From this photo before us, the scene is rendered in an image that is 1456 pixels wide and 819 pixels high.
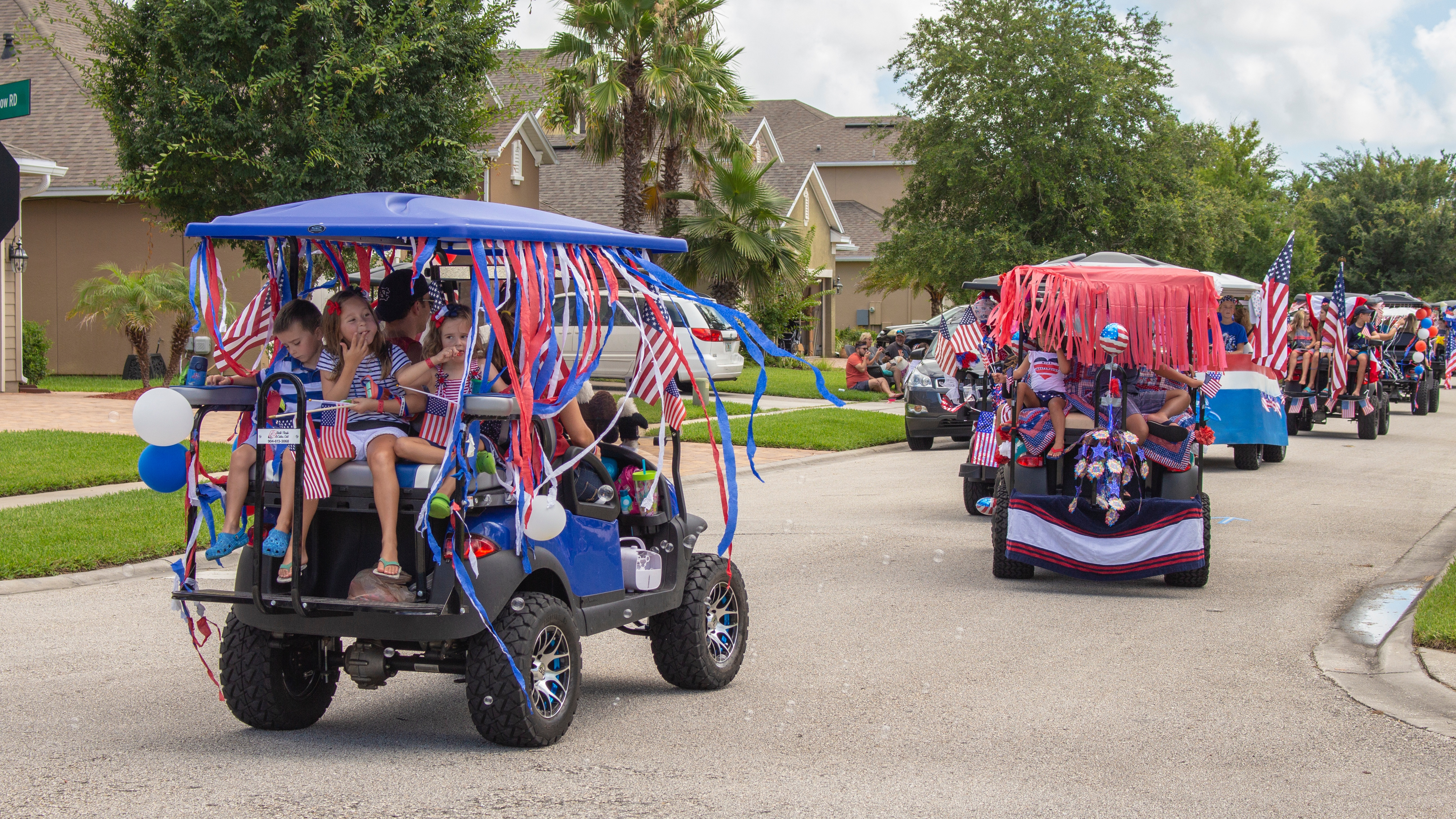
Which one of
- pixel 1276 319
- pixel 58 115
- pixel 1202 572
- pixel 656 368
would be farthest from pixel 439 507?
pixel 58 115

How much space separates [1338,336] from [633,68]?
14428 millimetres

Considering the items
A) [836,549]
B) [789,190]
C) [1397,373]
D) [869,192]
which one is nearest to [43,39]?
[836,549]

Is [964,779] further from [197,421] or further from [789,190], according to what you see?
[789,190]

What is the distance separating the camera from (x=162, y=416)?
5.58 metres

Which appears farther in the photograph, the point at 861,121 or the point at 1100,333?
the point at 861,121

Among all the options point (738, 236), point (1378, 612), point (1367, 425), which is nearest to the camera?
point (1378, 612)

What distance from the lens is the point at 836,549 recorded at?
11.1 meters

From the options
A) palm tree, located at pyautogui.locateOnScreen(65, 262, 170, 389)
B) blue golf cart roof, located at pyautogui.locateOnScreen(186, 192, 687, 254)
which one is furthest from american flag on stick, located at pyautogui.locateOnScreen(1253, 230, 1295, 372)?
palm tree, located at pyautogui.locateOnScreen(65, 262, 170, 389)

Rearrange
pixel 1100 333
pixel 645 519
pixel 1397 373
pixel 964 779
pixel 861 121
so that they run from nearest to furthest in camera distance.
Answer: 1. pixel 964 779
2. pixel 645 519
3. pixel 1100 333
4. pixel 1397 373
5. pixel 861 121

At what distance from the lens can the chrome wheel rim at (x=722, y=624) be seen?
22.4ft

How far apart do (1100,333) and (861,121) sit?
5448 cm

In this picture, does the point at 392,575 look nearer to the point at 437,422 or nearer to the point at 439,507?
the point at 439,507

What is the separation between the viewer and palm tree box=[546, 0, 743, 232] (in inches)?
1094

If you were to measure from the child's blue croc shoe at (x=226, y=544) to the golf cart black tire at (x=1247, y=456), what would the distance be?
14076 millimetres
